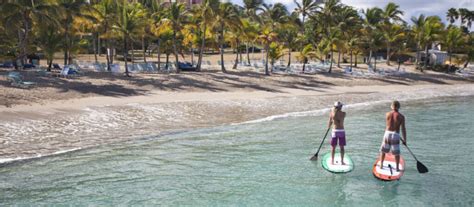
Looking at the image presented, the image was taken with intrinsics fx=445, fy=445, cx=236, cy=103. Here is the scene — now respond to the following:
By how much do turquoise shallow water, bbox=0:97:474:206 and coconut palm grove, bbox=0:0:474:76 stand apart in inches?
727

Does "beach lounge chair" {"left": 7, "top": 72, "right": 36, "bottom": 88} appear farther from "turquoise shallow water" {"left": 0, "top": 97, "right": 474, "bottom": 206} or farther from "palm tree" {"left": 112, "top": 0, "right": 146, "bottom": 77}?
"turquoise shallow water" {"left": 0, "top": 97, "right": 474, "bottom": 206}

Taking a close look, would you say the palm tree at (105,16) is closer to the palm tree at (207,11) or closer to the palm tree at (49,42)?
the palm tree at (49,42)

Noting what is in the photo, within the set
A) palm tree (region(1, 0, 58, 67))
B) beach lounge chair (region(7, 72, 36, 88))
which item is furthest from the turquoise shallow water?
palm tree (region(1, 0, 58, 67))

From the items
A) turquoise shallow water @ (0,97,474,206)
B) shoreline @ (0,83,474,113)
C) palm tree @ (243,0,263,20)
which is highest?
palm tree @ (243,0,263,20)

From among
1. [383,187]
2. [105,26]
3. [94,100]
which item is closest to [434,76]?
[105,26]

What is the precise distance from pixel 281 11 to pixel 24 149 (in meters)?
31.9

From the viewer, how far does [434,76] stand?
48.8 m

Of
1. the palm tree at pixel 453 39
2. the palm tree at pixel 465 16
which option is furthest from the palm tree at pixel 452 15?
the palm tree at pixel 453 39

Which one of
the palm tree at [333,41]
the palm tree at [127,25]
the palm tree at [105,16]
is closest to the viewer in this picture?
the palm tree at [127,25]

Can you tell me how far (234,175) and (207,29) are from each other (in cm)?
2890

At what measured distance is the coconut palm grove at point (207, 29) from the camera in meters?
31.2

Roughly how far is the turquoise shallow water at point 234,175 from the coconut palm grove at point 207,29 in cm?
1848

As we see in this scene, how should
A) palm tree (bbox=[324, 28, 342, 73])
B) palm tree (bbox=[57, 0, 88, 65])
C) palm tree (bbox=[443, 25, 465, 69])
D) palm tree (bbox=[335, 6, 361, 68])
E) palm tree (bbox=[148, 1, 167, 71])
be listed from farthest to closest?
palm tree (bbox=[443, 25, 465, 69]), palm tree (bbox=[335, 6, 361, 68]), palm tree (bbox=[324, 28, 342, 73]), palm tree (bbox=[148, 1, 167, 71]), palm tree (bbox=[57, 0, 88, 65])

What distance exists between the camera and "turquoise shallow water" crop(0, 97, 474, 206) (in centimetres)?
929
